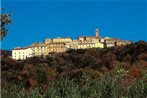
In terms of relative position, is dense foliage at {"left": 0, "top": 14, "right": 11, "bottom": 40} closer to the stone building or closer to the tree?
the tree

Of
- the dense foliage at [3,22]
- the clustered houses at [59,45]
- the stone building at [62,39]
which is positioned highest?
the stone building at [62,39]

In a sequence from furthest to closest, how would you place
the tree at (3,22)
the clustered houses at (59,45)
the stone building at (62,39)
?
1. the stone building at (62,39)
2. the clustered houses at (59,45)
3. the tree at (3,22)

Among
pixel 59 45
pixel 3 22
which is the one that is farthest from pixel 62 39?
pixel 3 22

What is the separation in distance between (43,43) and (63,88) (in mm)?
110311

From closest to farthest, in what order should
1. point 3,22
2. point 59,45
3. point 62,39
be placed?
point 3,22, point 59,45, point 62,39

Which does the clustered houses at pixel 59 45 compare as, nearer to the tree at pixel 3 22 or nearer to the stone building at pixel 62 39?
the stone building at pixel 62 39

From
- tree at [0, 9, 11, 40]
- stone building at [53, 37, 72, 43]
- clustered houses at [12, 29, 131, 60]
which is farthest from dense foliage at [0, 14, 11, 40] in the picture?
stone building at [53, 37, 72, 43]

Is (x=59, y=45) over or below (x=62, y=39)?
below

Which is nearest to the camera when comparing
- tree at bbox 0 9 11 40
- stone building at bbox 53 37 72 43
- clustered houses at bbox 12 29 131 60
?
tree at bbox 0 9 11 40

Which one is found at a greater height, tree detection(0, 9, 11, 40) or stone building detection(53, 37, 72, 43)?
stone building detection(53, 37, 72, 43)

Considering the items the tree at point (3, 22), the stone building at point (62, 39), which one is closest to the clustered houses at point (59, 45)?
the stone building at point (62, 39)

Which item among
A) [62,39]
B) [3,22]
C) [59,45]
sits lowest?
[3,22]

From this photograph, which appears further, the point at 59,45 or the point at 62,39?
the point at 62,39

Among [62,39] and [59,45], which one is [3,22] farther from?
[62,39]
